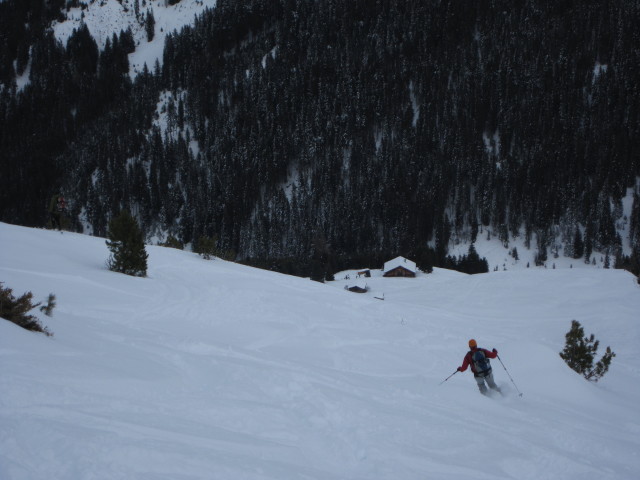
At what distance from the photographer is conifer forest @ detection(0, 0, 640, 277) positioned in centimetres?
9656

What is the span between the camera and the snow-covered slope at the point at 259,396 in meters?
3.63

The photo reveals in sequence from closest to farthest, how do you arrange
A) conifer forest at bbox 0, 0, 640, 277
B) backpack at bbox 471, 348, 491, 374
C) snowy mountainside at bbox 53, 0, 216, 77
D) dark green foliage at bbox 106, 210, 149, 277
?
backpack at bbox 471, 348, 491, 374
dark green foliage at bbox 106, 210, 149, 277
conifer forest at bbox 0, 0, 640, 277
snowy mountainside at bbox 53, 0, 216, 77

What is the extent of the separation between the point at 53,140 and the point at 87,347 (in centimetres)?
15464

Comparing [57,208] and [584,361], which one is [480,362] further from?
[57,208]

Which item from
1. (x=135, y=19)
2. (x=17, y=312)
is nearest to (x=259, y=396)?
(x=17, y=312)

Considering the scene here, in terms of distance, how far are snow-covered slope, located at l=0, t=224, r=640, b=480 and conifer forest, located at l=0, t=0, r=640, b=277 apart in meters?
59.7

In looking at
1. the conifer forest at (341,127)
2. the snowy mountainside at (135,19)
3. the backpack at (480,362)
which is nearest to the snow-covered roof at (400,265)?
the conifer forest at (341,127)

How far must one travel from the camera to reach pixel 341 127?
124625 mm

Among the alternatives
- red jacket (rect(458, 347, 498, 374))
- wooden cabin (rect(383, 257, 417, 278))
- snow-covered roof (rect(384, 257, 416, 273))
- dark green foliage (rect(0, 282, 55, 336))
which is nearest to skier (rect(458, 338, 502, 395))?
red jacket (rect(458, 347, 498, 374))

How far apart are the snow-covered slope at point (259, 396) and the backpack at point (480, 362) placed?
56cm

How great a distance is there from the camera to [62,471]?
9.51 feet

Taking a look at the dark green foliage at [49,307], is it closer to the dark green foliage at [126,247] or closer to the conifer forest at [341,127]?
the dark green foliage at [126,247]

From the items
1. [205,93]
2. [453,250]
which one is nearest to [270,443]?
[453,250]

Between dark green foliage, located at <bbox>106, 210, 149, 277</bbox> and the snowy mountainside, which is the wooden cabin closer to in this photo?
dark green foliage, located at <bbox>106, 210, 149, 277</bbox>
